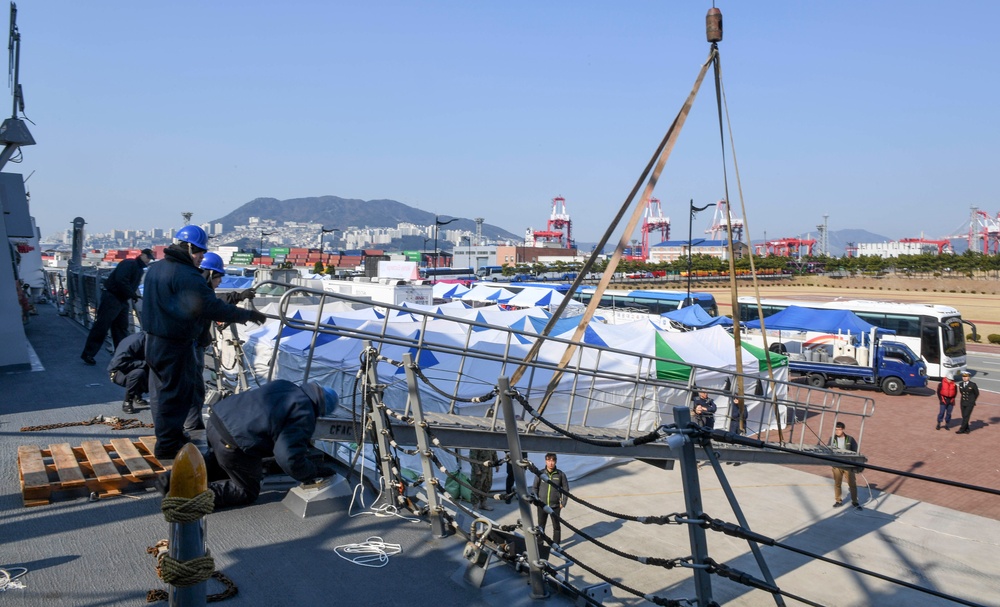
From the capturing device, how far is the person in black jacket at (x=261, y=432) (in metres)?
4.28

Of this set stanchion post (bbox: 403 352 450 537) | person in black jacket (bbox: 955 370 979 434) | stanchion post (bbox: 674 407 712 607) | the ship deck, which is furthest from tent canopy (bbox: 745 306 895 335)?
stanchion post (bbox: 674 407 712 607)

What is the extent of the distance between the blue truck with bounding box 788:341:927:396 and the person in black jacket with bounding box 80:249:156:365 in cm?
2069

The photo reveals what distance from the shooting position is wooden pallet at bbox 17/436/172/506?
4.49m

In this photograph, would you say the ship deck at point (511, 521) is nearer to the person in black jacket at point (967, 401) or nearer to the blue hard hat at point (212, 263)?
the person in black jacket at point (967, 401)

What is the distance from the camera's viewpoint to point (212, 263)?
233 inches

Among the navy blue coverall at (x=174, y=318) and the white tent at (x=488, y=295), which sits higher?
the navy blue coverall at (x=174, y=318)

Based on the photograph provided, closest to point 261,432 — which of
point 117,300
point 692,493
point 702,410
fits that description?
point 692,493

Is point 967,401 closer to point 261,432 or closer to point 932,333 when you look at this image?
point 932,333

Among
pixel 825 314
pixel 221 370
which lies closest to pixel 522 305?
pixel 825 314

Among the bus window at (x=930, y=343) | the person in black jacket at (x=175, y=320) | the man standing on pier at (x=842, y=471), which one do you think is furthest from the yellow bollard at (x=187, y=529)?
the bus window at (x=930, y=343)

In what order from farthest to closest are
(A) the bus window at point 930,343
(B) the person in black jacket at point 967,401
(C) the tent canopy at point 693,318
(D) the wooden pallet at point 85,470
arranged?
Result: (C) the tent canopy at point 693,318 → (A) the bus window at point 930,343 → (B) the person in black jacket at point 967,401 → (D) the wooden pallet at point 85,470

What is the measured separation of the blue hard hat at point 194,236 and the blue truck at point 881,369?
73.6 feet

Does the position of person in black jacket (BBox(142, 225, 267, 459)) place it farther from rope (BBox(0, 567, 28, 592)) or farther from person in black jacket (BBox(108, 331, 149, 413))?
person in black jacket (BBox(108, 331, 149, 413))

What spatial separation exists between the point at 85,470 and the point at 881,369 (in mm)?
24755
